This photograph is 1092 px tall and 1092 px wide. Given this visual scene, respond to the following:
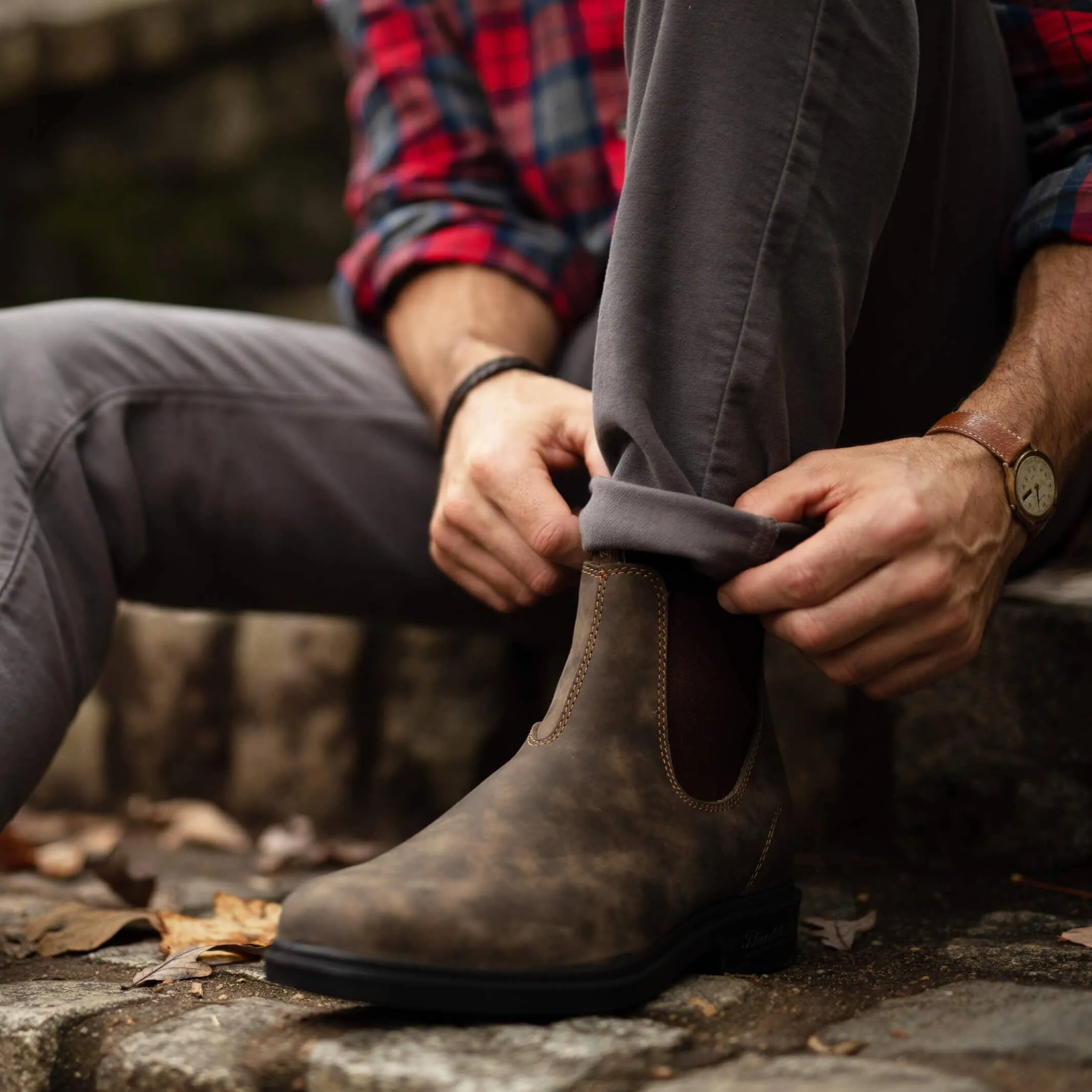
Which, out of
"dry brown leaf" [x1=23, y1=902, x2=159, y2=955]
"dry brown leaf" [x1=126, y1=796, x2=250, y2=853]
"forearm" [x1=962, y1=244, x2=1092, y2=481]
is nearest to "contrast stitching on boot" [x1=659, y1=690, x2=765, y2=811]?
"forearm" [x1=962, y1=244, x2=1092, y2=481]

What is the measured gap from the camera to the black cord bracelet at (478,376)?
4.36ft

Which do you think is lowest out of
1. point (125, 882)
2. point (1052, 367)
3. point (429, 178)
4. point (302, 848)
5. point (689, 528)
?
point (302, 848)

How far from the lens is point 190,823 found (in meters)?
2.03

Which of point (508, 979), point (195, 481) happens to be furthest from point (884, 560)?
point (195, 481)

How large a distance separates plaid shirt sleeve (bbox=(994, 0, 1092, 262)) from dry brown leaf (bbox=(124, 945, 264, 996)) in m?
0.99

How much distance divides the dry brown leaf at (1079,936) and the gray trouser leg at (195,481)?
680 millimetres

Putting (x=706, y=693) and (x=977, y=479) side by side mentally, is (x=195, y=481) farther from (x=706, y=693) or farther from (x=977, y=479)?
(x=977, y=479)

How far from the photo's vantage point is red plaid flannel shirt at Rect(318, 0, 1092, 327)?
5.10 feet

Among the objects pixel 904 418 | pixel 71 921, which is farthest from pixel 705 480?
pixel 71 921

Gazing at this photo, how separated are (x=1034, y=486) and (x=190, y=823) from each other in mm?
1565

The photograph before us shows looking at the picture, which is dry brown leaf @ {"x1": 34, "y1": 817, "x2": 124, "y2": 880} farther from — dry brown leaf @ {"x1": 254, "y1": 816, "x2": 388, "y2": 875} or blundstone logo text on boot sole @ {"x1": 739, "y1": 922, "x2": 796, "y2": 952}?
blundstone logo text on boot sole @ {"x1": 739, "y1": 922, "x2": 796, "y2": 952}

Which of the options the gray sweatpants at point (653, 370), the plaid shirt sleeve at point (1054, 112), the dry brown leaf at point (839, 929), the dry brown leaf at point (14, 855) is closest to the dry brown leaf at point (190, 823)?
the dry brown leaf at point (14, 855)

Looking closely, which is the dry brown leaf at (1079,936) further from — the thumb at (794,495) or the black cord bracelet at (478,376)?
the black cord bracelet at (478,376)

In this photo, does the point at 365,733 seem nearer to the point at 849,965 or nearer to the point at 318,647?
the point at 318,647
